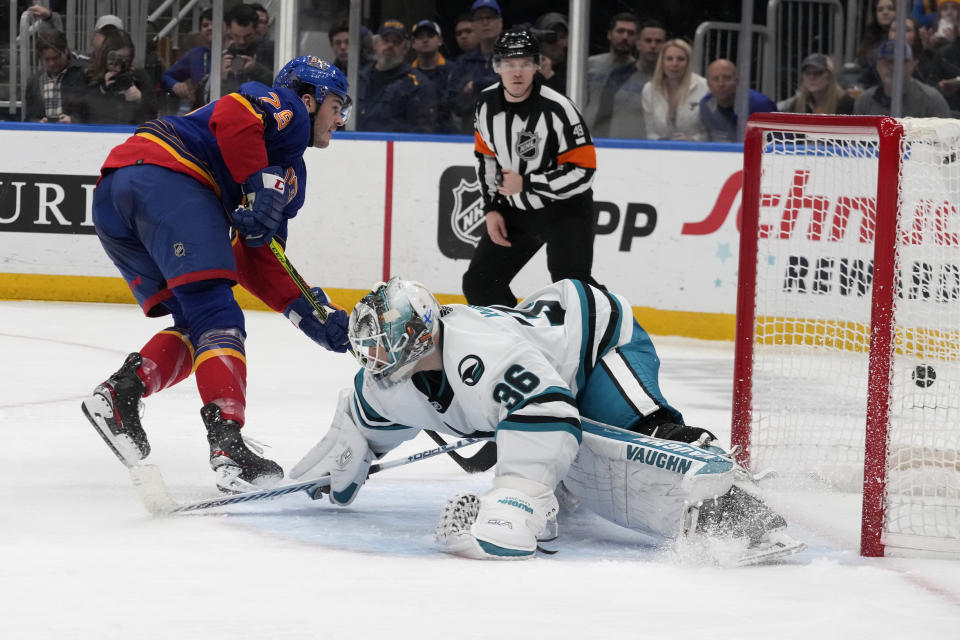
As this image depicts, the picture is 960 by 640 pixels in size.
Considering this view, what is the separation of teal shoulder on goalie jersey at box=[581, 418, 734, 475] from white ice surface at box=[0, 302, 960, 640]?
165mm

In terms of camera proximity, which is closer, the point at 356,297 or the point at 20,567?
the point at 20,567

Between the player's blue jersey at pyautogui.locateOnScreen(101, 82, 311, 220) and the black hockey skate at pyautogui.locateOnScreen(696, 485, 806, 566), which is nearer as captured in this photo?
the black hockey skate at pyautogui.locateOnScreen(696, 485, 806, 566)

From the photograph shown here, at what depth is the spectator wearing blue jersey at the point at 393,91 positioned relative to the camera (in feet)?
21.6

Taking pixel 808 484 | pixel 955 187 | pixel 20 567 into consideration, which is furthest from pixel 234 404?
pixel 955 187

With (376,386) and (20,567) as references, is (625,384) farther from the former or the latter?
(20,567)

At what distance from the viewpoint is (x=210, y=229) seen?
2.94 metres

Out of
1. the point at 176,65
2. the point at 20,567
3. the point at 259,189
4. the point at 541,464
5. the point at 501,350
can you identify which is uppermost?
the point at 176,65

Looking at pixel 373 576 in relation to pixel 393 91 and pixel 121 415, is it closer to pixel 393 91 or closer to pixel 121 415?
pixel 121 415

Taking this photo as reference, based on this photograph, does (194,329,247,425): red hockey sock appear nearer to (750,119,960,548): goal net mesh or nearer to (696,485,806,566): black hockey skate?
(696,485,806,566): black hockey skate

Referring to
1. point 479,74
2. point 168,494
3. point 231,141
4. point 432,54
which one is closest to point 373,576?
point 168,494

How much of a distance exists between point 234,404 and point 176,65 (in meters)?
4.46

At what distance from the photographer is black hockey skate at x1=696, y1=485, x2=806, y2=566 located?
91.2 inches

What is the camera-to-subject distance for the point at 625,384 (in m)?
2.56

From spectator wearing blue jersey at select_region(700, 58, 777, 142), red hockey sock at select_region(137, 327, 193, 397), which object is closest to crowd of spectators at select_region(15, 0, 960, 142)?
spectator wearing blue jersey at select_region(700, 58, 777, 142)
